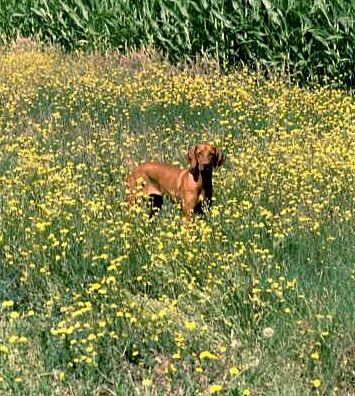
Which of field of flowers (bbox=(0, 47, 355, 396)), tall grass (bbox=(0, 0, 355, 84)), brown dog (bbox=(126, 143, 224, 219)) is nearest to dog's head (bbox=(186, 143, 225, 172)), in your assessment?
brown dog (bbox=(126, 143, 224, 219))

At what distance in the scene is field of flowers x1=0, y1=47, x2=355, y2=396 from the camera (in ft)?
14.7

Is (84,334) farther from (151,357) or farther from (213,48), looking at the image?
(213,48)

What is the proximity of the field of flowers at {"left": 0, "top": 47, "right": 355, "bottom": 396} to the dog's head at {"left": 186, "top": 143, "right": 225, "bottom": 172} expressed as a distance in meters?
0.38

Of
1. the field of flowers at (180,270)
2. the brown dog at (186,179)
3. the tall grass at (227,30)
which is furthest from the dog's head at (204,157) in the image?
the tall grass at (227,30)

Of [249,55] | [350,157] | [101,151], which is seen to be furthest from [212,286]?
[249,55]

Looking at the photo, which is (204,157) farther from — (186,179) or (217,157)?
(186,179)

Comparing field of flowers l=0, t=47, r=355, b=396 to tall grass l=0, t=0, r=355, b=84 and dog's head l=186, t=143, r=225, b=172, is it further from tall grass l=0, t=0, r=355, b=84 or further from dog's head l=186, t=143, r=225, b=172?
tall grass l=0, t=0, r=355, b=84

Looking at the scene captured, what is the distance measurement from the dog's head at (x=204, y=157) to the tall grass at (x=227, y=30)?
5.76 meters

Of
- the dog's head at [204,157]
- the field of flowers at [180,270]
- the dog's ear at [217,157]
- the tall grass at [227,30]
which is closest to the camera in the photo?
the field of flowers at [180,270]

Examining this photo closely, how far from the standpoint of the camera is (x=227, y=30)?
13766 mm

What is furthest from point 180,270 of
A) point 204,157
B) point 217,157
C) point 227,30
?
point 227,30

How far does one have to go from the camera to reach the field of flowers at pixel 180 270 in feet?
14.7

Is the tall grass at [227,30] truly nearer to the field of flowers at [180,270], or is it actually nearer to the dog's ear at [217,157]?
the field of flowers at [180,270]

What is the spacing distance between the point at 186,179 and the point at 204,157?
35 cm
